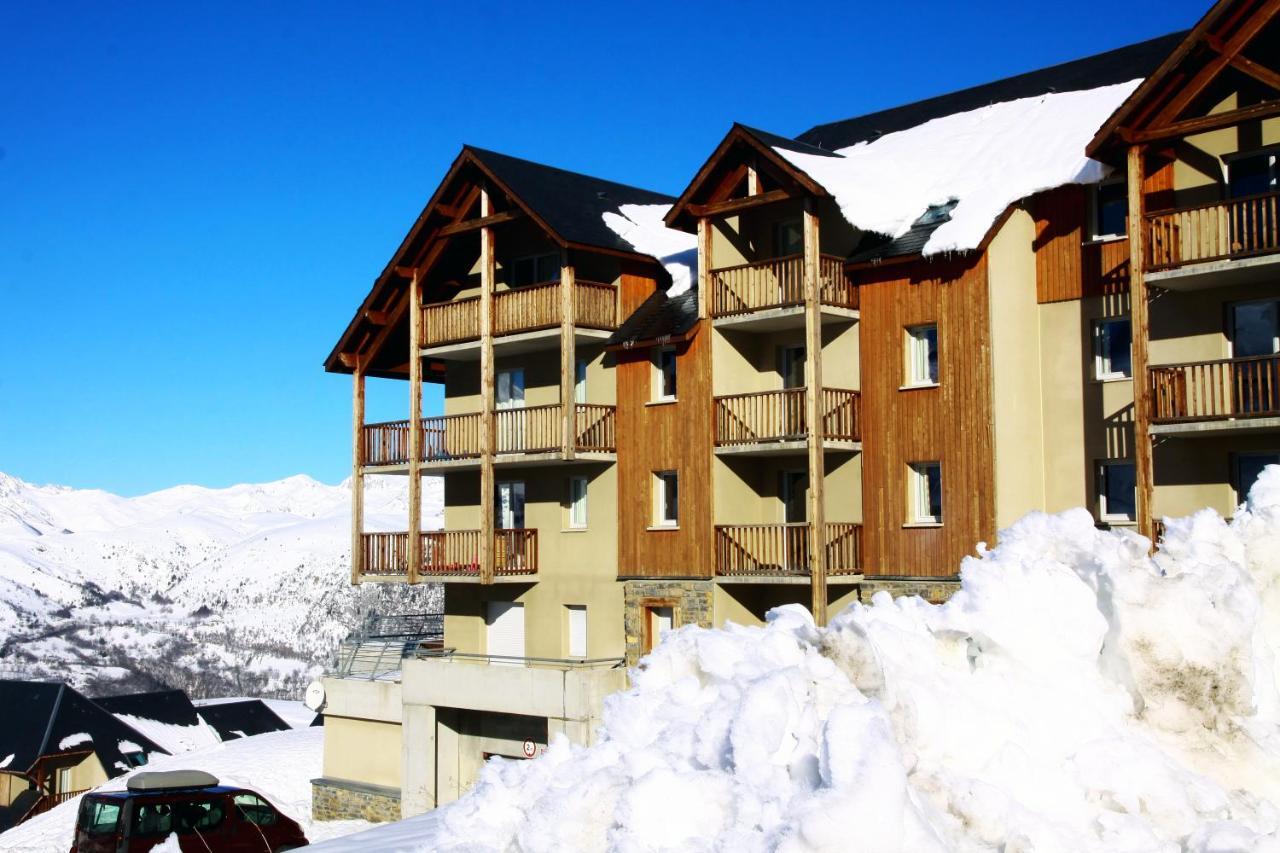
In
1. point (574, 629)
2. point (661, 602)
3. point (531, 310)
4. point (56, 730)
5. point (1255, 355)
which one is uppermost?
point (531, 310)

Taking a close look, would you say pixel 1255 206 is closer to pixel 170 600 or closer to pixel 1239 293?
pixel 1239 293

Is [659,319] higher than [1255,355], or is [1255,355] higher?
[659,319]

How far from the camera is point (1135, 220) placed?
22797mm

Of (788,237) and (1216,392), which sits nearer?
(1216,392)

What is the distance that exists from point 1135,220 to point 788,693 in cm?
1829

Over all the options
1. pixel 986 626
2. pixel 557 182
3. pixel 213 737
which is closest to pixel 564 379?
pixel 557 182

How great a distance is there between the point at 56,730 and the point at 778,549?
1527 inches

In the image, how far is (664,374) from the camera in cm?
3062

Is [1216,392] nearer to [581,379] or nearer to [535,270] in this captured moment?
[581,379]

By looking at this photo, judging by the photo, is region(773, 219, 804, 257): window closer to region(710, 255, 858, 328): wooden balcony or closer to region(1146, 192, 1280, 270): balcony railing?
region(710, 255, 858, 328): wooden balcony

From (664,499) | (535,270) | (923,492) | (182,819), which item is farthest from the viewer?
(535,270)

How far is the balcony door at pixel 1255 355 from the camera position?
21.9 metres

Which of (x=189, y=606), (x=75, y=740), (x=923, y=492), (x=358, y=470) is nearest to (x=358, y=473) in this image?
(x=358, y=470)

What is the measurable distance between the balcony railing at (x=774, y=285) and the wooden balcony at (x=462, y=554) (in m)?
7.58
